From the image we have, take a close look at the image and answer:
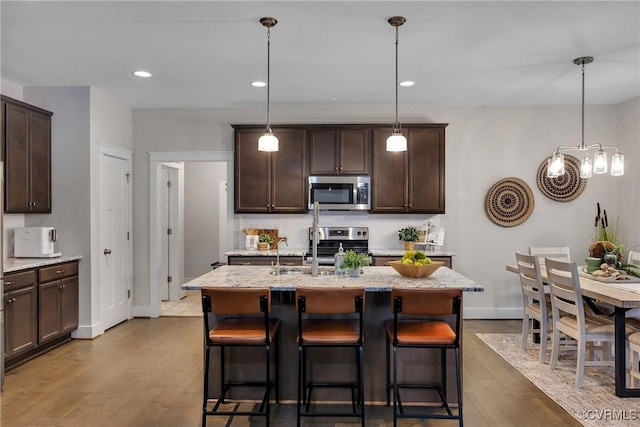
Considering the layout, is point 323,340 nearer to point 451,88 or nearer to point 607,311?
point 607,311

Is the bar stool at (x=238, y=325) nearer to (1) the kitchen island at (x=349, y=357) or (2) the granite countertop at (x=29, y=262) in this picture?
(1) the kitchen island at (x=349, y=357)

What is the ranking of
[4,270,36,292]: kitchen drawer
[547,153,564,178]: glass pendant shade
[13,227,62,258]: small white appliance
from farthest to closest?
[13,227,62,258]: small white appliance, [547,153,564,178]: glass pendant shade, [4,270,36,292]: kitchen drawer

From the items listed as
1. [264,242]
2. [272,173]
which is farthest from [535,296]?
[272,173]

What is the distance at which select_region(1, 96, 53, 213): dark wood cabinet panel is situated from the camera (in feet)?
13.0

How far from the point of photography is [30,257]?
13.7 ft

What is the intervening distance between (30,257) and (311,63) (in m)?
3.37

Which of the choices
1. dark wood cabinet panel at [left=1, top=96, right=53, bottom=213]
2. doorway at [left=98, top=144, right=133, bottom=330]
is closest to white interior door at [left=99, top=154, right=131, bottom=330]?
doorway at [left=98, top=144, right=133, bottom=330]

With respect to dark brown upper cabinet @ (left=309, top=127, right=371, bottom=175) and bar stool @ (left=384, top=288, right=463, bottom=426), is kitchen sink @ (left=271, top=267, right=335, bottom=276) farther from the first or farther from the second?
dark brown upper cabinet @ (left=309, top=127, right=371, bottom=175)

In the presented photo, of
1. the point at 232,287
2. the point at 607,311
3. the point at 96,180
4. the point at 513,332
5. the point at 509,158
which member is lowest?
the point at 513,332

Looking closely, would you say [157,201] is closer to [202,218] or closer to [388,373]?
[202,218]

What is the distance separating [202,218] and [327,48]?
444 cm

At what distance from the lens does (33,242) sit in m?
4.16

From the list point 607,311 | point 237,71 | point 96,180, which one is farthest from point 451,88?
point 96,180

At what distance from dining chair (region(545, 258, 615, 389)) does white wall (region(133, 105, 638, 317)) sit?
73.4 inches
